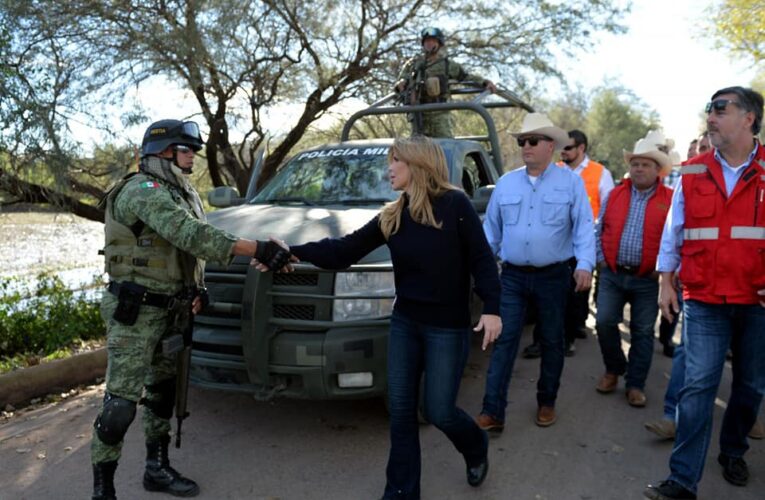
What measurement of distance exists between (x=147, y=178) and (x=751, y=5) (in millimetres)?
15535

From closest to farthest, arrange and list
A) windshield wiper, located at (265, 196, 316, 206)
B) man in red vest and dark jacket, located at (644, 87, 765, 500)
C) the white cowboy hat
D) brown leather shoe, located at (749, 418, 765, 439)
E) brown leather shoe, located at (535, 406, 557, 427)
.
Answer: man in red vest and dark jacket, located at (644, 87, 765, 500) → brown leather shoe, located at (749, 418, 765, 439) → brown leather shoe, located at (535, 406, 557, 427) → the white cowboy hat → windshield wiper, located at (265, 196, 316, 206)

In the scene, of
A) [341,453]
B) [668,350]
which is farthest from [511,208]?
[668,350]

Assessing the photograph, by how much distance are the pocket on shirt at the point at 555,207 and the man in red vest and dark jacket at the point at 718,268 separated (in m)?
0.84

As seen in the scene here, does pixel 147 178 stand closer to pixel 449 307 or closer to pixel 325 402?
pixel 449 307

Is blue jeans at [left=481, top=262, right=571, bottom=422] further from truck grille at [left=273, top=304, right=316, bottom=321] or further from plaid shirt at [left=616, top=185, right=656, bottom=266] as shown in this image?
truck grille at [left=273, top=304, right=316, bottom=321]

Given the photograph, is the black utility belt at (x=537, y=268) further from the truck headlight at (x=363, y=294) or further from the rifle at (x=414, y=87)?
the rifle at (x=414, y=87)

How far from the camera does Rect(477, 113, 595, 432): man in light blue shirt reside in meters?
4.50

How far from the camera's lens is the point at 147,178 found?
3.52m

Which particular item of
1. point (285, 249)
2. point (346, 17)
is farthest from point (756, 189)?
point (346, 17)

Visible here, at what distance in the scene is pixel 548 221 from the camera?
450cm

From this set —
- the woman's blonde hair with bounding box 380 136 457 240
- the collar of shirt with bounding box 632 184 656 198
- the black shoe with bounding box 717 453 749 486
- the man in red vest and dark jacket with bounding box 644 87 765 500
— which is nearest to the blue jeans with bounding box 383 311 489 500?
the woman's blonde hair with bounding box 380 136 457 240

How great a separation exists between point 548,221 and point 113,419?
2.84 meters

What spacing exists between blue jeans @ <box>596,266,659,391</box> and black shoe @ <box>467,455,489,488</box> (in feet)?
6.35

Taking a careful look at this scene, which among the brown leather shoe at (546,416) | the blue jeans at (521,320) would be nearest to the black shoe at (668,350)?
the brown leather shoe at (546,416)
